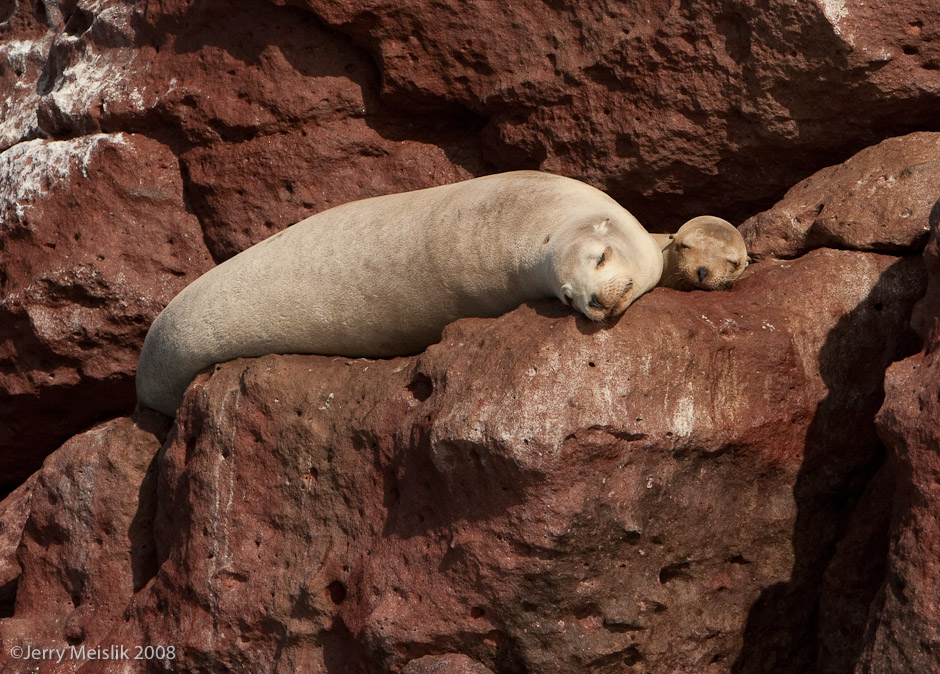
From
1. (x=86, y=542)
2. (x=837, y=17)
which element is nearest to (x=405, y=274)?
(x=86, y=542)

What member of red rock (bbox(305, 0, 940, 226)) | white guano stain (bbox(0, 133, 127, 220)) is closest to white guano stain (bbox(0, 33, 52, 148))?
white guano stain (bbox(0, 133, 127, 220))

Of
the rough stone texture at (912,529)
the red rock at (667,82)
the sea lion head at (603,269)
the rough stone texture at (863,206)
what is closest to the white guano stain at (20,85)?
the red rock at (667,82)

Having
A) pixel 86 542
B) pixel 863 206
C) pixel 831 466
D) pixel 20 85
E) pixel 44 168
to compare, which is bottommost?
pixel 86 542

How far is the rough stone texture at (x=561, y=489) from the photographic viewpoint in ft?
13.1

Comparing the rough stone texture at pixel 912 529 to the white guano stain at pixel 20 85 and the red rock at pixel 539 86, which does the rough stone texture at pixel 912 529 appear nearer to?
the red rock at pixel 539 86

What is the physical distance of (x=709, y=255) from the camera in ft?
15.1

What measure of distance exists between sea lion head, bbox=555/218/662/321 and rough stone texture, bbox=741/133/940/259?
2.91ft

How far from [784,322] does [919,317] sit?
0.56m

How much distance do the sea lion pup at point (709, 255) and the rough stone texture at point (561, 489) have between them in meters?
0.10

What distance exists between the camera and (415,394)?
449cm

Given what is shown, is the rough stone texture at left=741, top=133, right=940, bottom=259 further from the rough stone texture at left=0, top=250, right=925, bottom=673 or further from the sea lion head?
the sea lion head

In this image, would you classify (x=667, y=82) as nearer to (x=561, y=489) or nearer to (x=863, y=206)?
(x=863, y=206)

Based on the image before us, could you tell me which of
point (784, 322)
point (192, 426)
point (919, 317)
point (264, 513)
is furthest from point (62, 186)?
point (919, 317)

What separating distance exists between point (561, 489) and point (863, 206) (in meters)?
1.91
